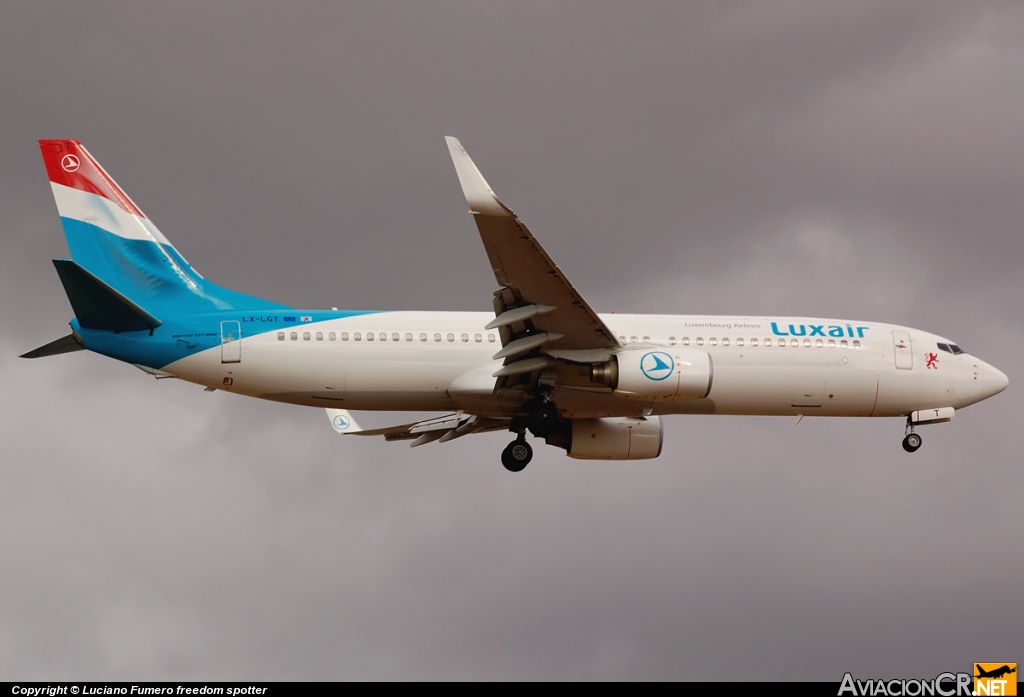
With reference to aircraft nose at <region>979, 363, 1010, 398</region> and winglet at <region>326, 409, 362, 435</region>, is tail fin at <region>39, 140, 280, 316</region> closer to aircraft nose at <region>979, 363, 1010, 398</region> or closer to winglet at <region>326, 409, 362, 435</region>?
winglet at <region>326, 409, 362, 435</region>

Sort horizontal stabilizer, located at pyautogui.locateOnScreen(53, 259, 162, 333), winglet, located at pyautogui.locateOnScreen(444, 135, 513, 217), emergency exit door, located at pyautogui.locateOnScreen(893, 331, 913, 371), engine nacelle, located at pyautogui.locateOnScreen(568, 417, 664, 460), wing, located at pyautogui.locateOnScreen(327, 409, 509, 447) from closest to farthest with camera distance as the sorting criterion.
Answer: winglet, located at pyautogui.locateOnScreen(444, 135, 513, 217) < horizontal stabilizer, located at pyautogui.locateOnScreen(53, 259, 162, 333) < emergency exit door, located at pyautogui.locateOnScreen(893, 331, 913, 371) < engine nacelle, located at pyautogui.locateOnScreen(568, 417, 664, 460) < wing, located at pyautogui.locateOnScreen(327, 409, 509, 447)

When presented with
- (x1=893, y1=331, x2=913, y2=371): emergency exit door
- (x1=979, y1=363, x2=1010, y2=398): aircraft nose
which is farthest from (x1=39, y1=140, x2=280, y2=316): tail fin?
(x1=979, y1=363, x2=1010, y2=398): aircraft nose

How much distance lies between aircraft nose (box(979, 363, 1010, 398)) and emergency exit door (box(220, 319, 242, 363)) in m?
21.5

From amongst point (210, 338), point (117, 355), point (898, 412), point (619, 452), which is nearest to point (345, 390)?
point (210, 338)

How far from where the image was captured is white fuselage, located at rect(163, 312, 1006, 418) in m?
35.6

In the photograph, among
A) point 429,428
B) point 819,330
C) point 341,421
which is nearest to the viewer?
point 819,330

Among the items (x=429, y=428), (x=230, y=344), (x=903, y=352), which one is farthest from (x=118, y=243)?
(x=903, y=352)

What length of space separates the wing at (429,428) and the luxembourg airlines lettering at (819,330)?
8.58 metres

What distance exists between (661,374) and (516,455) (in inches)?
208

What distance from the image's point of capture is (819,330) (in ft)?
127

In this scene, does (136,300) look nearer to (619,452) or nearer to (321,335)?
(321,335)

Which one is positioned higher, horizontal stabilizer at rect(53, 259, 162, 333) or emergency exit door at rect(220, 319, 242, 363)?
horizontal stabilizer at rect(53, 259, 162, 333)

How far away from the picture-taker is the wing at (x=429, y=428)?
40781mm

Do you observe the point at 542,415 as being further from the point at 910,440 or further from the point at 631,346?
the point at 910,440
